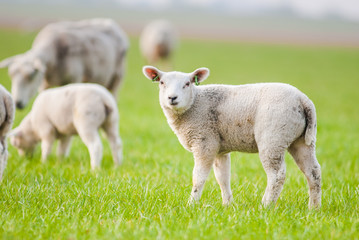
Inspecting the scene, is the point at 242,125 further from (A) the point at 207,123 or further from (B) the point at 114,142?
(B) the point at 114,142

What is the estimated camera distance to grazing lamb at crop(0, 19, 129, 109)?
8016 millimetres

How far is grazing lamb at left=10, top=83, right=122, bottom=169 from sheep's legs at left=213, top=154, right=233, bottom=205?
2.17m

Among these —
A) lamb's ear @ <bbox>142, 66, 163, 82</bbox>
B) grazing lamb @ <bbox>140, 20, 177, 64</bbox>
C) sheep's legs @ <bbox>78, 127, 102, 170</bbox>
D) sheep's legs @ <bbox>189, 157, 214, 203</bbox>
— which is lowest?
grazing lamb @ <bbox>140, 20, 177, 64</bbox>

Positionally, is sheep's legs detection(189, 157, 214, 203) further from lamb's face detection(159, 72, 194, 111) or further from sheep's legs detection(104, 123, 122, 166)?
sheep's legs detection(104, 123, 122, 166)

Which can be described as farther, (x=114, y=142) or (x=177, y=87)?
(x=114, y=142)

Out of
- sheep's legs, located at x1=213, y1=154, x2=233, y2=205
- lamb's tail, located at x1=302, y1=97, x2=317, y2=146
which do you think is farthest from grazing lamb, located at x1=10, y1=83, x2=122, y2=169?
lamb's tail, located at x1=302, y1=97, x2=317, y2=146

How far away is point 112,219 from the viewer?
3.76 m

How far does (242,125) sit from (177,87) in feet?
2.34

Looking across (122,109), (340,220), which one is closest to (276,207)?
(340,220)

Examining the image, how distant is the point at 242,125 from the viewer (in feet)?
13.6

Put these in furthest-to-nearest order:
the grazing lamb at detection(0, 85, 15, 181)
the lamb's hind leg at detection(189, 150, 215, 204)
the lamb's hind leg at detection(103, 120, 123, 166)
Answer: the lamb's hind leg at detection(103, 120, 123, 166), the grazing lamb at detection(0, 85, 15, 181), the lamb's hind leg at detection(189, 150, 215, 204)

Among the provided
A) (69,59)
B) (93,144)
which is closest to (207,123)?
(93,144)

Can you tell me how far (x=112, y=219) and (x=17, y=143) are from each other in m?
3.75

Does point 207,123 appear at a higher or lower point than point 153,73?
lower
